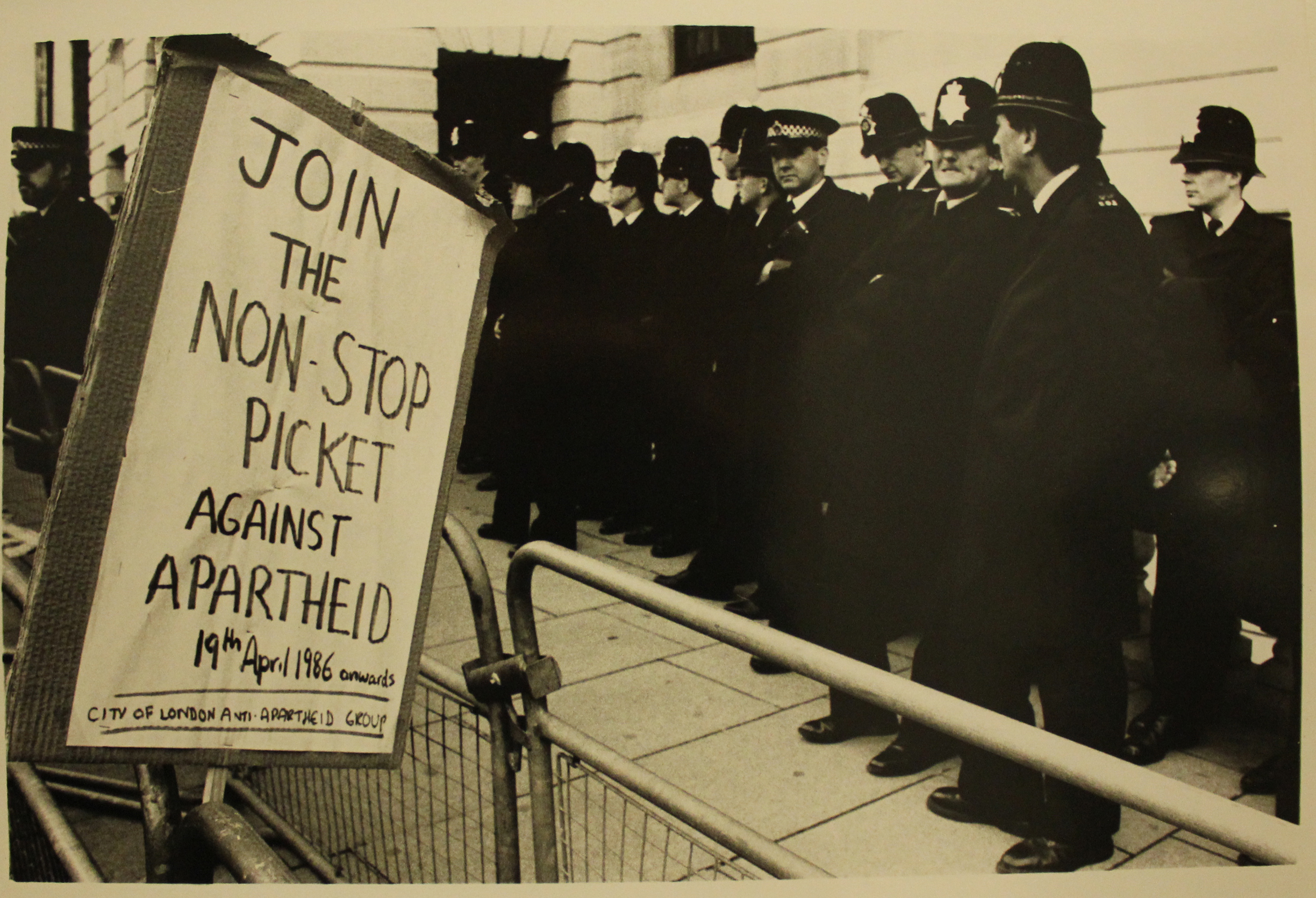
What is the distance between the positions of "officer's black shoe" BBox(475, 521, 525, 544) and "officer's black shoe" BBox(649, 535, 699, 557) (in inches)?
17.8

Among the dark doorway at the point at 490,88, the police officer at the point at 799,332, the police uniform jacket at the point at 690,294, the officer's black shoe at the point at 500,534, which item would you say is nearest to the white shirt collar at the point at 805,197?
the police officer at the point at 799,332

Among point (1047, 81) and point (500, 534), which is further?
point (500, 534)

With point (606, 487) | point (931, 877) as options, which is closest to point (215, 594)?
point (931, 877)

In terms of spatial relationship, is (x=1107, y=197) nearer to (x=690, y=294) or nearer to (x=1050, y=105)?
(x=1050, y=105)

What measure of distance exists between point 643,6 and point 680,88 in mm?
191

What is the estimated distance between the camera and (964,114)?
1966 millimetres

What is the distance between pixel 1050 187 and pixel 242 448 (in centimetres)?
139

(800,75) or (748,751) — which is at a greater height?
(800,75)

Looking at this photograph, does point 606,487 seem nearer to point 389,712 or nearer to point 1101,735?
point 1101,735

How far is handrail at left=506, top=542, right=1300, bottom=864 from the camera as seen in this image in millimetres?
771

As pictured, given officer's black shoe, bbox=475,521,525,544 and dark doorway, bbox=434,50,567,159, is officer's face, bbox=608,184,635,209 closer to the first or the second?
dark doorway, bbox=434,50,567,159

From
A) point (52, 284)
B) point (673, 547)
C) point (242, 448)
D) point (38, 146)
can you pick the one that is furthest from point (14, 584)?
point (673, 547)

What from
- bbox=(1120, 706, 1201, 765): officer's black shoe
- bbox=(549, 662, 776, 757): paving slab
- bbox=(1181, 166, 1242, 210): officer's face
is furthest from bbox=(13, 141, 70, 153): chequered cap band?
bbox=(1120, 706, 1201, 765): officer's black shoe

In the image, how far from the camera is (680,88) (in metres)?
2.01
